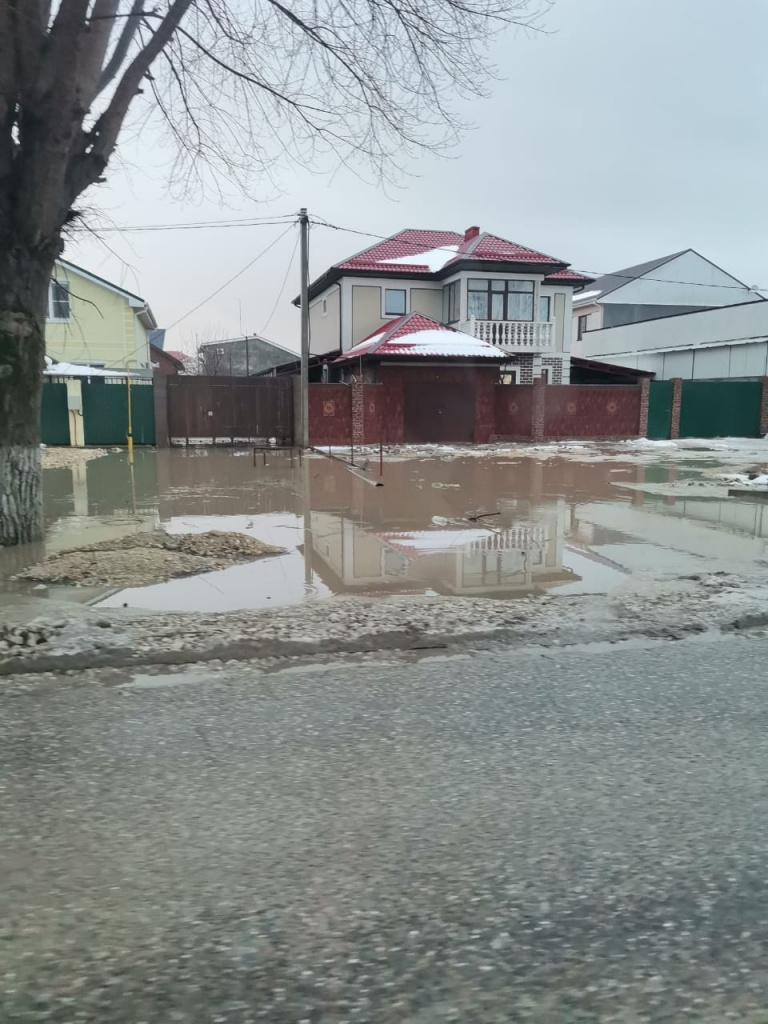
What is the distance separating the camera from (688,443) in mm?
25141

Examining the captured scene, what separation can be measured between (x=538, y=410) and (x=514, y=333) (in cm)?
517

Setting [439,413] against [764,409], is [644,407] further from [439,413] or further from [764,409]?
[439,413]

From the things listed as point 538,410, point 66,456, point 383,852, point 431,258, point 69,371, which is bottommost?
point 383,852

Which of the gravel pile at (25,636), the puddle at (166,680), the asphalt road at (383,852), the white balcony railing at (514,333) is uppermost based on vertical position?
the white balcony railing at (514,333)

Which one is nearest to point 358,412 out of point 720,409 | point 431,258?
point 431,258

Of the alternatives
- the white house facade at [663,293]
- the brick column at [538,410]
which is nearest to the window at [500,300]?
the brick column at [538,410]

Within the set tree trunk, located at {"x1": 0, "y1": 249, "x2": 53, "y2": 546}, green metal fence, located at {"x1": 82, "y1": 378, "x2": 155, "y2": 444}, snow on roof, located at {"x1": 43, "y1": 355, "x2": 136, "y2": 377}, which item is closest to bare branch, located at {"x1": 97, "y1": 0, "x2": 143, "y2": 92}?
tree trunk, located at {"x1": 0, "y1": 249, "x2": 53, "y2": 546}

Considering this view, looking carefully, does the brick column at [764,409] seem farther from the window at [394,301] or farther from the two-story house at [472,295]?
the window at [394,301]

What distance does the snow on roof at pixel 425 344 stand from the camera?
22.9m

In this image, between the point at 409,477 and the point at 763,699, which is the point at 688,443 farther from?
the point at 763,699

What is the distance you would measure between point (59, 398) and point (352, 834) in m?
21.8

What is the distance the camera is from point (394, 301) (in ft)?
98.3

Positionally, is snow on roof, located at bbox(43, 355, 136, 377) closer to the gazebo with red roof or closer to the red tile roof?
the gazebo with red roof

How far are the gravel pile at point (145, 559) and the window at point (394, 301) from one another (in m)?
23.1
